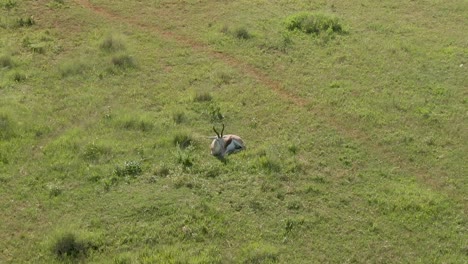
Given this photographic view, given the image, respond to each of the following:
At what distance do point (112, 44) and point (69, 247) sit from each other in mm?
7108

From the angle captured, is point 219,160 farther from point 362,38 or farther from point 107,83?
point 362,38

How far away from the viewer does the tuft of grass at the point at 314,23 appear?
53.8 ft

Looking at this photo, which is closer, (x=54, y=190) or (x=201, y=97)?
(x=54, y=190)

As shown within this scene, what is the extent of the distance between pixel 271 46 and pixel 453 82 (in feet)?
14.6

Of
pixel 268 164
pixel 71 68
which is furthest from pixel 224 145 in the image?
pixel 71 68

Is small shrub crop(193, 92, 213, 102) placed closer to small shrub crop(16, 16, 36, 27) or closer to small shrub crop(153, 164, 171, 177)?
small shrub crop(153, 164, 171, 177)

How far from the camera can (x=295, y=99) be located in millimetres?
13539

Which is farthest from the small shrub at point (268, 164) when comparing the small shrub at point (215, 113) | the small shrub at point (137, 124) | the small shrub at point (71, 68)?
the small shrub at point (71, 68)

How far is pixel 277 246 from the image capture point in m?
9.64

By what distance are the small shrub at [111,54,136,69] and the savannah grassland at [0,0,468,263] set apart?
41 mm

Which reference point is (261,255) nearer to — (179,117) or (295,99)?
(179,117)

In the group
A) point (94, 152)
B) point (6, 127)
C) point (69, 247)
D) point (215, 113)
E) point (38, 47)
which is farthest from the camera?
point (38, 47)

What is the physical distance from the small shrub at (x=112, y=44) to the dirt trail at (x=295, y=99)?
51.7 inches

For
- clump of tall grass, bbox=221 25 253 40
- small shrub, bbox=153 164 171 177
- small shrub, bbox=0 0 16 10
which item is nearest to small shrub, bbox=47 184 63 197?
small shrub, bbox=153 164 171 177
